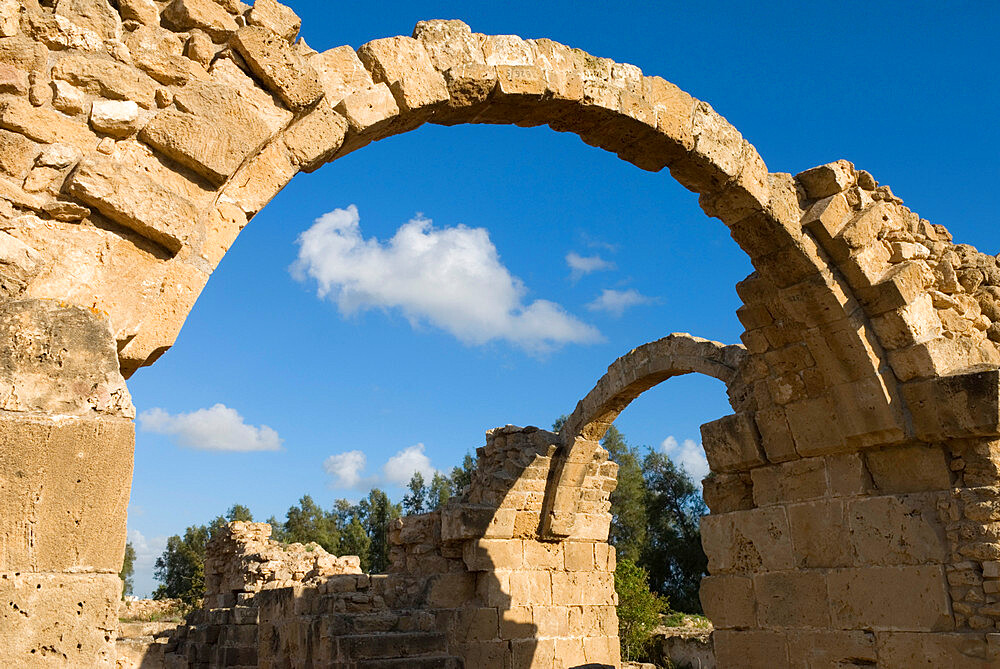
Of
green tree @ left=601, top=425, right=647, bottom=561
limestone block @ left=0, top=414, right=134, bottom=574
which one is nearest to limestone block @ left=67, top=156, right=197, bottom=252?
limestone block @ left=0, top=414, right=134, bottom=574

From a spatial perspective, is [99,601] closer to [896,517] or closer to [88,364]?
[88,364]

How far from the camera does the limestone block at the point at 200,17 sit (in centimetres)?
320

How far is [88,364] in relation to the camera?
2.58 m

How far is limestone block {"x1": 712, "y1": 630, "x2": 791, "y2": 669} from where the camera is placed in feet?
17.8

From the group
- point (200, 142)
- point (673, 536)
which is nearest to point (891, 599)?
point (200, 142)

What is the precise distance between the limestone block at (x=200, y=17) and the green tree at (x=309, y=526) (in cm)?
3697

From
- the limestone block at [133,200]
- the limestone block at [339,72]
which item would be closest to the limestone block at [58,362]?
the limestone block at [133,200]

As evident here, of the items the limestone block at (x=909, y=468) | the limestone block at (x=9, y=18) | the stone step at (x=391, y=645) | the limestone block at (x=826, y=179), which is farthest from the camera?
the stone step at (x=391, y=645)

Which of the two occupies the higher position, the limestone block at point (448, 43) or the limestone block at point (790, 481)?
the limestone block at point (448, 43)

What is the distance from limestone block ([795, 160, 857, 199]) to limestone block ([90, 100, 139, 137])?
407 centimetres

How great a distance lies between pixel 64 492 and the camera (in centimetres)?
247

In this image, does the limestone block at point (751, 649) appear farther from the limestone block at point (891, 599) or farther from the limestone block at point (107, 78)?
the limestone block at point (107, 78)

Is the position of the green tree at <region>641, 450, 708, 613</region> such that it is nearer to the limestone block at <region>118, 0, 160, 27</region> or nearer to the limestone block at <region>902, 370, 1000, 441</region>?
the limestone block at <region>902, 370, 1000, 441</region>

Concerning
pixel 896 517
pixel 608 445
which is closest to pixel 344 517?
pixel 608 445
